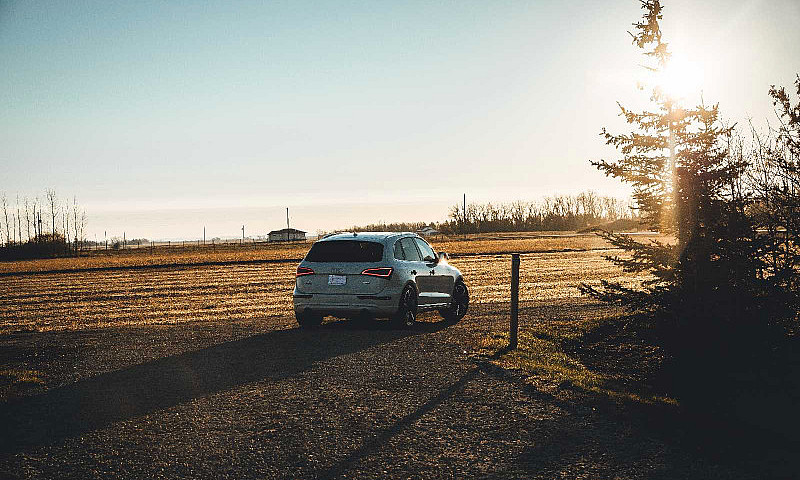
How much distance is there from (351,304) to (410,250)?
1844 millimetres

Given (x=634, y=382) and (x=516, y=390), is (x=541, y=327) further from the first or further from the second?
(x=516, y=390)

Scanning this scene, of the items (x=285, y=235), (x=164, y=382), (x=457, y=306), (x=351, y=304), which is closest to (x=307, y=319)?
(x=351, y=304)

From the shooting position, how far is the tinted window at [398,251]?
42.7 feet

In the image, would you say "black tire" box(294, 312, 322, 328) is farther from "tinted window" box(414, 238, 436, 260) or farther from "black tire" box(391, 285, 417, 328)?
"tinted window" box(414, 238, 436, 260)

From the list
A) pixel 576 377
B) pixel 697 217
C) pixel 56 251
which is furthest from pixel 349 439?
pixel 56 251

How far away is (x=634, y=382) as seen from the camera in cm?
938

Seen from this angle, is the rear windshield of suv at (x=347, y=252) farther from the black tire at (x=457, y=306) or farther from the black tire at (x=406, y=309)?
the black tire at (x=457, y=306)

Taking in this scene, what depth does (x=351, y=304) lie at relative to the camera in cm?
1244

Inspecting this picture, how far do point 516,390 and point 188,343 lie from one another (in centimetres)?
611

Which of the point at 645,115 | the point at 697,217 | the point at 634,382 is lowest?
the point at 634,382

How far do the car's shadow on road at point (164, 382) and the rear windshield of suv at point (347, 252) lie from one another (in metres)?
1.33

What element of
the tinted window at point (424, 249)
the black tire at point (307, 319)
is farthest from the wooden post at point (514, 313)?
the black tire at point (307, 319)

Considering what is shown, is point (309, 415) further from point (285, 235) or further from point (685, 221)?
point (285, 235)

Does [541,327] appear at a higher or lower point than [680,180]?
lower
